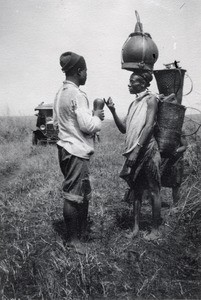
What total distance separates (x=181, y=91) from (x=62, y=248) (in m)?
2.22

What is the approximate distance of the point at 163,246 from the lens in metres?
3.12

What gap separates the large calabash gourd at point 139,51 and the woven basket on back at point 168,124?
45 centimetres

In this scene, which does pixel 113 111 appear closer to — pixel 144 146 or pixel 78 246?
pixel 144 146

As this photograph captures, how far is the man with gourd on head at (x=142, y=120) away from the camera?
312cm

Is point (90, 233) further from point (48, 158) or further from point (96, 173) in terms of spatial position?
point (48, 158)

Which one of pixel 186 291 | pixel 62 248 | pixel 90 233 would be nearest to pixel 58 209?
pixel 90 233

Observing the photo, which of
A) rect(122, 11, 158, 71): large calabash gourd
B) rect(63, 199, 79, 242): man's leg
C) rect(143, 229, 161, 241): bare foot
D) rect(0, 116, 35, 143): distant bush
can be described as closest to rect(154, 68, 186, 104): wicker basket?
rect(122, 11, 158, 71): large calabash gourd

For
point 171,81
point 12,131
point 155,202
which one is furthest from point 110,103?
point 12,131

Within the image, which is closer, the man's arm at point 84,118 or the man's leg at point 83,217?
the man's arm at point 84,118

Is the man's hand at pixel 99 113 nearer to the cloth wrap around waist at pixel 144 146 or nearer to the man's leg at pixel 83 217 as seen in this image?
the cloth wrap around waist at pixel 144 146

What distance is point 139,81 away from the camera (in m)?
3.20

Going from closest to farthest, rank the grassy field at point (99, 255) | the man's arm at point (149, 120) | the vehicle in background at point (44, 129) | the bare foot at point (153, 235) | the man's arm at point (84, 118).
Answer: the grassy field at point (99, 255) → the man's arm at point (84, 118) → the man's arm at point (149, 120) → the bare foot at point (153, 235) → the vehicle in background at point (44, 129)

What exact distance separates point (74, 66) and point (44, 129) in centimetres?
1128

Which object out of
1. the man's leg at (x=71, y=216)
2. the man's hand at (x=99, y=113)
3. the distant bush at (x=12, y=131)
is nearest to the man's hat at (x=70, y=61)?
the man's hand at (x=99, y=113)
